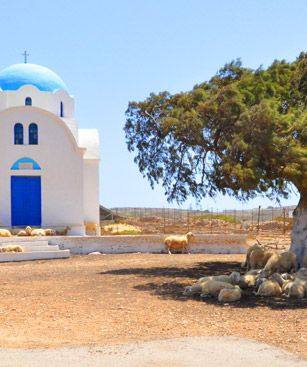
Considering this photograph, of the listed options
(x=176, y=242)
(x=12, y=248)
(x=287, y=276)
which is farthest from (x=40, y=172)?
(x=287, y=276)

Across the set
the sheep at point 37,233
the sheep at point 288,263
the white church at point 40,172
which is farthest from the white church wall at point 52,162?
the sheep at point 288,263

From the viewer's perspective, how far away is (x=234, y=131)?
14141 millimetres

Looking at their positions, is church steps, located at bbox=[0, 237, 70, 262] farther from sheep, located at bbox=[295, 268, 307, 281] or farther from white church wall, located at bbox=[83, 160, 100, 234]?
sheep, located at bbox=[295, 268, 307, 281]

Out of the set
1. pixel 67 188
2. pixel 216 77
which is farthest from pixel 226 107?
pixel 67 188

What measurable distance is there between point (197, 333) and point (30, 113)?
20.6 meters

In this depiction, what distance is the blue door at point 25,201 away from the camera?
26984 millimetres

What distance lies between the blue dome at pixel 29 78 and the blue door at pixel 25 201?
5.91 m

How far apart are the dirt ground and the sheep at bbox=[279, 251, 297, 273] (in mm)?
2363

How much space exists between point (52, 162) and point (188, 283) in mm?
14746

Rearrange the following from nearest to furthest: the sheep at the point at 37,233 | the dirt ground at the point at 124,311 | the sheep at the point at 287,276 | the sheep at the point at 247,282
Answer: the dirt ground at the point at 124,311
the sheep at the point at 247,282
the sheep at the point at 287,276
the sheep at the point at 37,233

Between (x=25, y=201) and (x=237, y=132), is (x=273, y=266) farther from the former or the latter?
(x=25, y=201)

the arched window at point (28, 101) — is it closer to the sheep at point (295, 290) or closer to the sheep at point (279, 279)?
the sheep at point (279, 279)

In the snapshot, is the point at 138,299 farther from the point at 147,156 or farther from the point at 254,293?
the point at 147,156

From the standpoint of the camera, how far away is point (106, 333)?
919 cm
